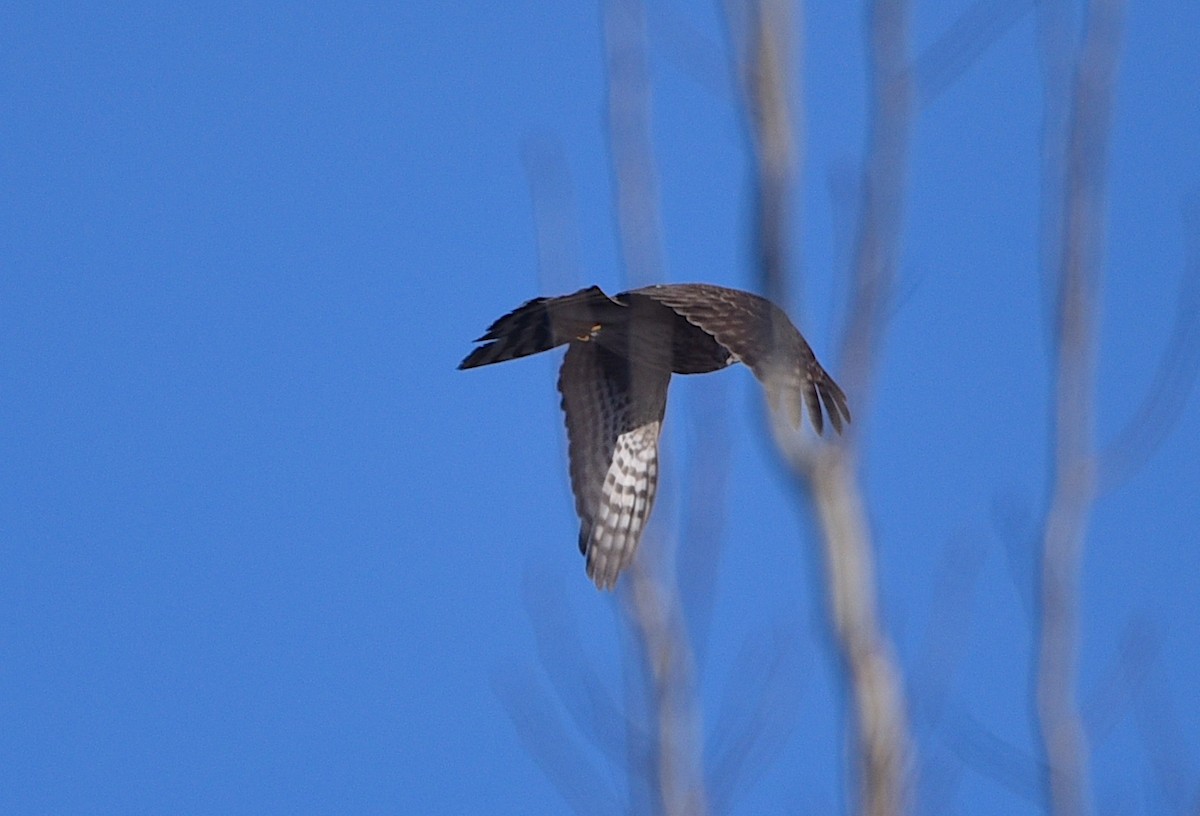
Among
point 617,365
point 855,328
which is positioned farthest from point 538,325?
point 855,328

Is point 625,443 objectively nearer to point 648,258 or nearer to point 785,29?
point 648,258

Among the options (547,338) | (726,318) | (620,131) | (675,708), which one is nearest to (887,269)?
(620,131)

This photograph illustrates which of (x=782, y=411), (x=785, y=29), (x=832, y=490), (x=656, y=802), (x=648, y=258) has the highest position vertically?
(x=785, y=29)

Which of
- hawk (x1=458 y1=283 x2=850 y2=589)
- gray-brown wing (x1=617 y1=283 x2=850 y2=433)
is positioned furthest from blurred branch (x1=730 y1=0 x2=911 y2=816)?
hawk (x1=458 y1=283 x2=850 y2=589)

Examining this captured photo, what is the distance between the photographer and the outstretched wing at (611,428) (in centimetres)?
649

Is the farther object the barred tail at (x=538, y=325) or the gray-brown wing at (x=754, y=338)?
the barred tail at (x=538, y=325)

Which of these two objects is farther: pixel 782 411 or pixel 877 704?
pixel 782 411

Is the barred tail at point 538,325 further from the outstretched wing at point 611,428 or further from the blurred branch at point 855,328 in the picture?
the blurred branch at point 855,328

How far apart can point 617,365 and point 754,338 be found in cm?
178

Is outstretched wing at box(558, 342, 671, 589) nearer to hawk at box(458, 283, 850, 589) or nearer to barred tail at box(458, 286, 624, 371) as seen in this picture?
hawk at box(458, 283, 850, 589)

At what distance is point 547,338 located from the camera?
5906mm

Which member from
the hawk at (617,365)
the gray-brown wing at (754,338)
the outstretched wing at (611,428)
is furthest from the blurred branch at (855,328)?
the outstretched wing at (611,428)

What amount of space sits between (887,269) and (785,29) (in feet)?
1.90

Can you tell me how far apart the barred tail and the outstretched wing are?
56 cm
